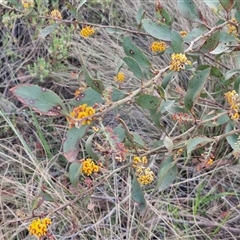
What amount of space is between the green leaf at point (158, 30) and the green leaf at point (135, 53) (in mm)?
83

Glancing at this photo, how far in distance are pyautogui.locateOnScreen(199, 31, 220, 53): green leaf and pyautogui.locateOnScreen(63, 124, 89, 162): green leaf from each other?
35 cm

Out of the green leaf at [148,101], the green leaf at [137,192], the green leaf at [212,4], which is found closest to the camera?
the green leaf at [148,101]

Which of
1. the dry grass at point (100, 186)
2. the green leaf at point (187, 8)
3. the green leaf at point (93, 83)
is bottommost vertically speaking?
the dry grass at point (100, 186)

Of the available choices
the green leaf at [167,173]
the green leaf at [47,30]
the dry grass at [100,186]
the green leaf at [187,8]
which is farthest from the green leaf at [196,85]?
the green leaf at [47,30]

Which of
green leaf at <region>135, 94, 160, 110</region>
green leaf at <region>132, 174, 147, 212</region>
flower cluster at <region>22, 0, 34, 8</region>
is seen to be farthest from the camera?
flower cluster at <region>22, 0, 34, 8</region>

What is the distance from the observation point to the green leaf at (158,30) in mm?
1091

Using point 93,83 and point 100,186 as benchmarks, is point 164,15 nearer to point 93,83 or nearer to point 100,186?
point 93,83

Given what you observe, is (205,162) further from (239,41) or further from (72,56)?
(72,56)

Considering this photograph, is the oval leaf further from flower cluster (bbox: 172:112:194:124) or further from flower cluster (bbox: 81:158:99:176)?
flower cluster (bbox: 81:158:99:176)

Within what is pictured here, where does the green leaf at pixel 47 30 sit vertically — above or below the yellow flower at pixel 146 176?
above

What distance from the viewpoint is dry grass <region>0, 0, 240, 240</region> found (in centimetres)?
145

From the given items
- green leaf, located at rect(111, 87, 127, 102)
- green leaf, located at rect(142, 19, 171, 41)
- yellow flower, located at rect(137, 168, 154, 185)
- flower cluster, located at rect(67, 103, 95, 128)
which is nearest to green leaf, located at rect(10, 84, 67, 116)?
flower cluster, located at rect(67, 103, 95, 128)

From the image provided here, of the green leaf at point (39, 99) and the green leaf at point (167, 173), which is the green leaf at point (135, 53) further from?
the green leaf at point (39, 99)

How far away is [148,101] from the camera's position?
91 cm
